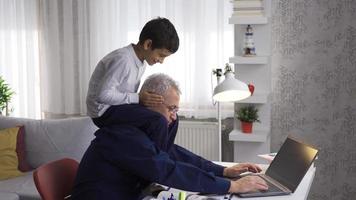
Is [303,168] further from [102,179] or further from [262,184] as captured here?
[102,179]

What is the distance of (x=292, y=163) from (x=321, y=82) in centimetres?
170

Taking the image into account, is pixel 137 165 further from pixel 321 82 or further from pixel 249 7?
pixel 321 82

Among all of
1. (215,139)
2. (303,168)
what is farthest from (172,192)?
(215,139)

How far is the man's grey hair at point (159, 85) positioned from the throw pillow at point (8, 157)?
1798 mm

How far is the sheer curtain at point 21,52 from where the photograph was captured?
14.2 ft

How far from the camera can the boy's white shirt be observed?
2.22 m

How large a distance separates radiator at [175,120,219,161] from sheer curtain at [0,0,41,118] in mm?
1517

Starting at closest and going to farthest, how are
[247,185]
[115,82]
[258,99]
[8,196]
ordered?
[247,185] < [115,82] < [8,196] < [258,99]

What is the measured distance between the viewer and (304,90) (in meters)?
3.57

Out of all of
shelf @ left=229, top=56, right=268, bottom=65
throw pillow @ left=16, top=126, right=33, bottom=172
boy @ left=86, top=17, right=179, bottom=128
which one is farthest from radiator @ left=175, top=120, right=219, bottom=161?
boy @ left=86, top=17, right=179, bottom=128

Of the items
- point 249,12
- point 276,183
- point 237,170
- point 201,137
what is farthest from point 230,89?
point 201,137

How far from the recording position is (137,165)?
→ 1722 mm

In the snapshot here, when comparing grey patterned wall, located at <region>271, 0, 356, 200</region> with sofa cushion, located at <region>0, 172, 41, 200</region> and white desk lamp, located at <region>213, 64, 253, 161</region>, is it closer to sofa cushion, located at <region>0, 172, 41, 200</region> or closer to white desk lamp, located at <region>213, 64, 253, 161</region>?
white desk lamp, located at <region>213, 64, 253, 161</region>

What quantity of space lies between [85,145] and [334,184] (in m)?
1.95
